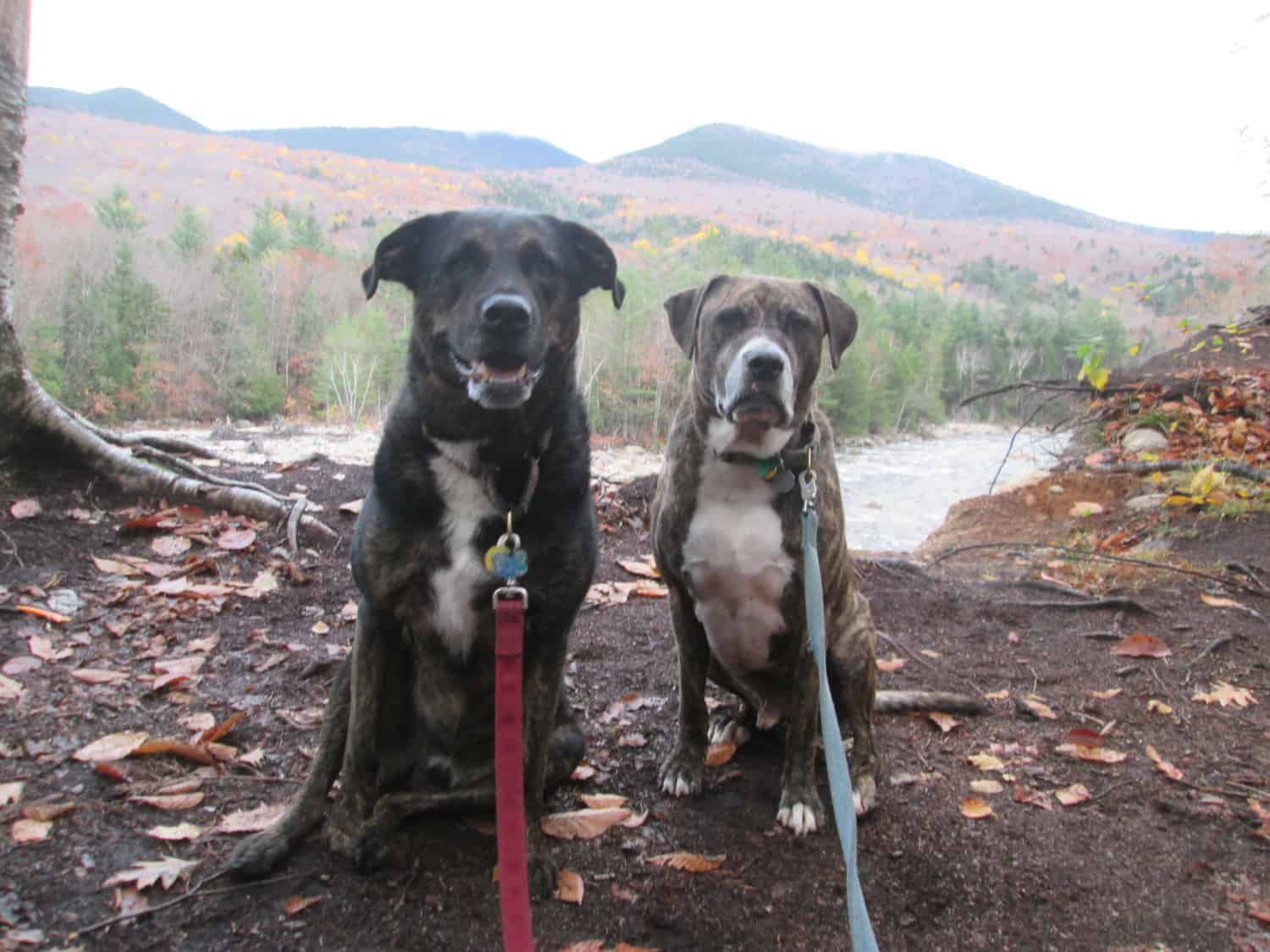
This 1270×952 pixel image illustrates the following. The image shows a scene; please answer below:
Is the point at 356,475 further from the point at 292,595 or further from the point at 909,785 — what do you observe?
the point at 909,785

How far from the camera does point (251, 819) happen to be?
8.02 ft

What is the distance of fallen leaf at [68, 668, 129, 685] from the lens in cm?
317

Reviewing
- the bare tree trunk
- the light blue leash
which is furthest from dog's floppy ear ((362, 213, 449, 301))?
the bare tree trunk

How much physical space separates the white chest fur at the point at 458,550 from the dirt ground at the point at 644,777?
0.65 m

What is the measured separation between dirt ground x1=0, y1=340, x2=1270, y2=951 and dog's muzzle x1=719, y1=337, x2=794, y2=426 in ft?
4.49

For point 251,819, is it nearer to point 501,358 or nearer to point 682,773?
point 682,773

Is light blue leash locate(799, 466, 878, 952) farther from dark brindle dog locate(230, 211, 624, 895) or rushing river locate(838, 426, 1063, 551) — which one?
rushing river locate(838, 426, 1063, 551)

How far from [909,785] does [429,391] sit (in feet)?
7.31

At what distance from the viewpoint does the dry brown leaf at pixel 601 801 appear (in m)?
2.78

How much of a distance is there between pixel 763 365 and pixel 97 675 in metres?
2.76

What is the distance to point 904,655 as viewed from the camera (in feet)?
14.9

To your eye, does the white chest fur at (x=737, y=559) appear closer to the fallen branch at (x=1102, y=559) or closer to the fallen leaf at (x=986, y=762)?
the fallen leaf at (x=986, y=762)

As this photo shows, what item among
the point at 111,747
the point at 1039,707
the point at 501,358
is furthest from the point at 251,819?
the point at 1039,707

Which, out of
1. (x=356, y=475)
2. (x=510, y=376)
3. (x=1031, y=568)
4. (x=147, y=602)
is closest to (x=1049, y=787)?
(x=510, y=376)
